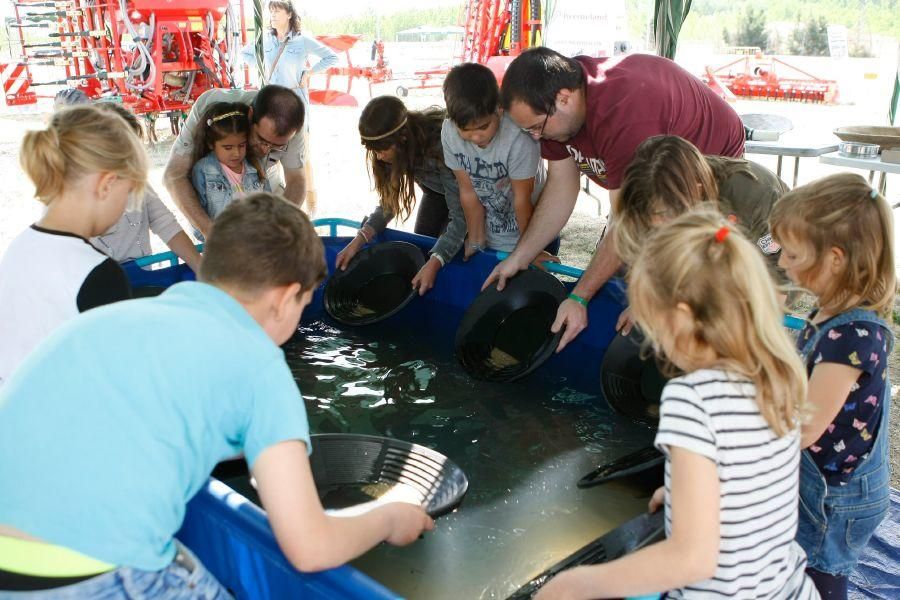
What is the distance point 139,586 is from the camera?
1.10 m

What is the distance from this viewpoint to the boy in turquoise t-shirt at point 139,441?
3.40 ft

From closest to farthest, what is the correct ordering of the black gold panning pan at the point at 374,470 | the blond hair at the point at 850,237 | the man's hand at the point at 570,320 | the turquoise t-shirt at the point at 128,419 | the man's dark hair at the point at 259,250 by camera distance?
1. the turquoise t-shirt at the point at 128,419
2. the man's dark hair at the point at 259,250
3. the blond hair at the point at 850,237
4. the black gold panning pan at the point at 374,470
5. the man's hand at the point at 570,320

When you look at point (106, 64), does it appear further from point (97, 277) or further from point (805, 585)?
point (805, 585)

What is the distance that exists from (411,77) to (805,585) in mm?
12162

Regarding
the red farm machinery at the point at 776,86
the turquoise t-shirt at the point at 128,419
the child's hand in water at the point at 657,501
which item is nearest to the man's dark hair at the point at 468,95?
the child's hand in water at the point at 657,501

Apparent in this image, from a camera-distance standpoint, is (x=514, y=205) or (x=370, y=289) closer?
(x=514, y=205)

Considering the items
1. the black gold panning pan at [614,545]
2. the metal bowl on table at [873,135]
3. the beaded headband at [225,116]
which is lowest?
the black gold panning pan at [614,545]

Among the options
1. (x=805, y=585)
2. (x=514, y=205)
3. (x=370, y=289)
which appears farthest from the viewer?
(x=370, y=289)

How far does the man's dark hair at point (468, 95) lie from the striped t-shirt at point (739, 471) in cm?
161

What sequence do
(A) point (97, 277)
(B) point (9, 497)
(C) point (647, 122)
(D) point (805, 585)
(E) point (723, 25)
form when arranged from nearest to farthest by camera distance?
(B) point (9, 497) → (D) point (805, 585) → (A) point (97, 277) → (C) point (647, 122) → (E) point (723, 25)

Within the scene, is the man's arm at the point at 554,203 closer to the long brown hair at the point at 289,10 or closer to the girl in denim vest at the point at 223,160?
the girl in denim vest at the point at 223,160

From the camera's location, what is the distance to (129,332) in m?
1.07

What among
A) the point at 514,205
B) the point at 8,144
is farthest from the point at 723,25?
the point at 514,205

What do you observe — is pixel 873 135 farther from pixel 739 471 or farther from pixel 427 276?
pixel 739 471
